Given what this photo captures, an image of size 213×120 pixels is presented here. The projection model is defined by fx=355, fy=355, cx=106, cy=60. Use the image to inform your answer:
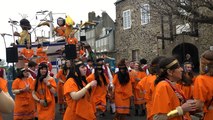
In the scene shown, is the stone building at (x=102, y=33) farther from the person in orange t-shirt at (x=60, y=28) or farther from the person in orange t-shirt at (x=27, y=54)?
the person in orange t-shirt at (x=27, y=54)

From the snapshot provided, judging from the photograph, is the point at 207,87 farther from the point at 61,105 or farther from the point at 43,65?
the point at 61,105

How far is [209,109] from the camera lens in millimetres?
4754

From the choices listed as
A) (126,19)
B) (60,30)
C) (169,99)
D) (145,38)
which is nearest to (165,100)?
(169,99)

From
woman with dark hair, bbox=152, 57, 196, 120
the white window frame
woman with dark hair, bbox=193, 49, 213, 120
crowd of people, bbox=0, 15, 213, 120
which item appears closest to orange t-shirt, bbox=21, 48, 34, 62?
crowd of people, bbox=0, 15, 213, 120

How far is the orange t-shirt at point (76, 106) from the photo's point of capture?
5812 mm

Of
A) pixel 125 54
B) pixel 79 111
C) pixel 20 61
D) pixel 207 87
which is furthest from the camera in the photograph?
pixel 125 54

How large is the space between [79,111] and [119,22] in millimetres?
26241

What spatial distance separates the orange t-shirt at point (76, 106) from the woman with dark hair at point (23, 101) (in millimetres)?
3238

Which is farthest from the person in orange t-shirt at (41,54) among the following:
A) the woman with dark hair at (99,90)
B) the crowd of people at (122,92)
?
the woman with dark hair at (99,90)

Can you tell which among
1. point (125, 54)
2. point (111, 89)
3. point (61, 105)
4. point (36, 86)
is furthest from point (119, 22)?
point (36, 86)

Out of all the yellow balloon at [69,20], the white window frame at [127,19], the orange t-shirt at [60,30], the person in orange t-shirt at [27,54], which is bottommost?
the person in orange t-shirt at [27,54]

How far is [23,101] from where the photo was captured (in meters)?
8.91

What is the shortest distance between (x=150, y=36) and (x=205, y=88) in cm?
2278

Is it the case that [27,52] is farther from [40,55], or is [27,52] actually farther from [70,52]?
[70,52]
